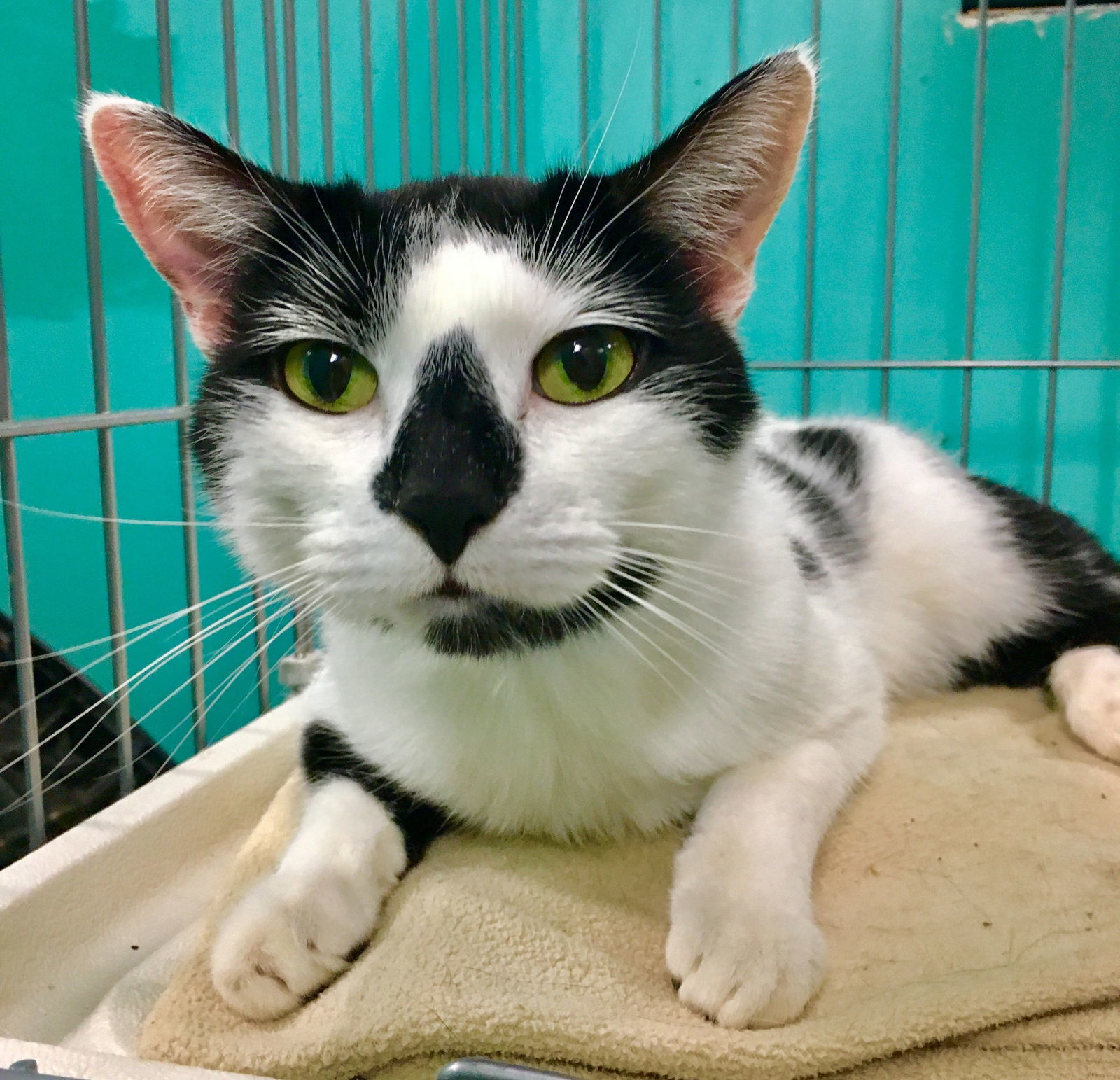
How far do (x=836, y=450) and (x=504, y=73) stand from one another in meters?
0.89

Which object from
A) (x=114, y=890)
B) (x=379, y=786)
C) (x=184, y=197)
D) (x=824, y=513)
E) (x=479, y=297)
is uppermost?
(x=184, y=197)

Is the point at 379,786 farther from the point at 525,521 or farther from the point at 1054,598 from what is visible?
the point at 1054,598

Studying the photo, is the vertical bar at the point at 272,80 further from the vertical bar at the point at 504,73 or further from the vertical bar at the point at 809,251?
the vertical bar at the point at 809,251

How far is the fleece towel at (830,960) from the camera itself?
579 millimetres

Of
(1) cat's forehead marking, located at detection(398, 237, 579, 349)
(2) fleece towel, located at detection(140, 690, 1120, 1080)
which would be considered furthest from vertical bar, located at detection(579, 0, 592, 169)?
(2) fleece towel, located at detection(140, 690, 1120, 1080)

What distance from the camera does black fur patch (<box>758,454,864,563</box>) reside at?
1.19m

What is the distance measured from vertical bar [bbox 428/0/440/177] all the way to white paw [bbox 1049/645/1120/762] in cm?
110

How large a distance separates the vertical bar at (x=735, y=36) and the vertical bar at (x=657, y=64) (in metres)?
0.12

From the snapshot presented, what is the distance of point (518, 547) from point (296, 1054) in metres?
0.37

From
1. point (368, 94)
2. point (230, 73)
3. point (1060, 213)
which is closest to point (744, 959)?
point (230, 73)

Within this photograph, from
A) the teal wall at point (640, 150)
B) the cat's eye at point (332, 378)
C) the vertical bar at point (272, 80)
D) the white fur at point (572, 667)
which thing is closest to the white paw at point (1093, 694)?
the white fur at point (572, 667)

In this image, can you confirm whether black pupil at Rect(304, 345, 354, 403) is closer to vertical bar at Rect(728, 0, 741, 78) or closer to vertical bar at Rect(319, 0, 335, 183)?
vertical bar at Rect(319, 0, 335, 183)

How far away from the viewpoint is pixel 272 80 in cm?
109

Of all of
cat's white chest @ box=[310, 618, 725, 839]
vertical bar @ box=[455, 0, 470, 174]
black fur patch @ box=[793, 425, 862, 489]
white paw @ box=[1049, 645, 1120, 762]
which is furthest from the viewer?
vertical bar @ box=[455, 0, 470, 174]
